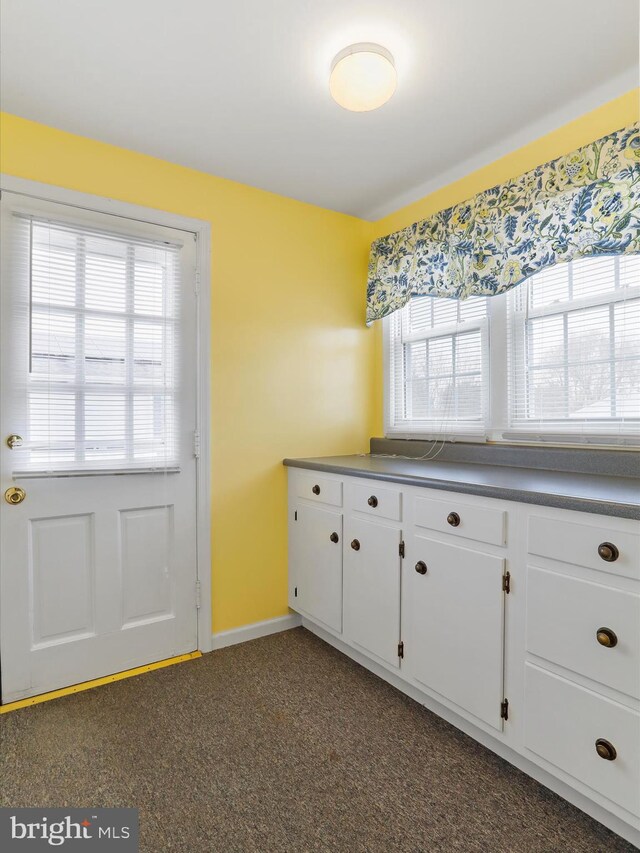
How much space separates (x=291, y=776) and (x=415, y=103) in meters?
2.56

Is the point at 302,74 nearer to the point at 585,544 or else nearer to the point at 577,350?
the point at 577,350

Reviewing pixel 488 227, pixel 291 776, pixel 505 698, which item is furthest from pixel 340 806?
pixel 488 227

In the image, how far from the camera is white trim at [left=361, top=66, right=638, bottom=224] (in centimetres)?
186

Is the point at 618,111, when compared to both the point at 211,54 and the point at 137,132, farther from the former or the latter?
the point at 137,132

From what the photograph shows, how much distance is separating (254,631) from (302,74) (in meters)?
2.59

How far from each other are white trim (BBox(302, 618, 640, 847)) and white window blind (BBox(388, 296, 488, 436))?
4.02 ft

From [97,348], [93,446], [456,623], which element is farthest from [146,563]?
[456,623]

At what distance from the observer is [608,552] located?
132cm

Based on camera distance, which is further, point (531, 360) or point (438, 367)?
point (438, 367)

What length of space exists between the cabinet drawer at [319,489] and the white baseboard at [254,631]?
2.39 feet

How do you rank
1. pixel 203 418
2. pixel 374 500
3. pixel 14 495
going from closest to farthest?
pixel 14 495
pixel 374 500
pixel 203 418

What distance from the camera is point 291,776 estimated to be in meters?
→ 1.64

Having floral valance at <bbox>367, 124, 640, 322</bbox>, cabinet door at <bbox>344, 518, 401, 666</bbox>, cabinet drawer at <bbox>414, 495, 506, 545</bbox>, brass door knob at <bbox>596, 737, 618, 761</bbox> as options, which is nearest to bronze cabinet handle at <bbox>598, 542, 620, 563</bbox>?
cabinet drawer at <bbox>414, 495, 506, 545</bbox>

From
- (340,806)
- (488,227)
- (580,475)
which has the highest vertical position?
(488,227)
